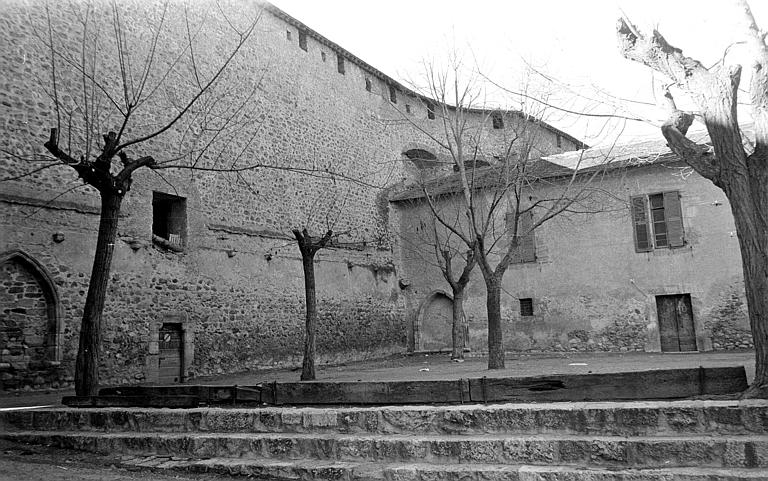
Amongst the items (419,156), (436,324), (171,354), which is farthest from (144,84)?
(419,156)

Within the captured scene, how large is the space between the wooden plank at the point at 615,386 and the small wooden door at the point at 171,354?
9652 mm

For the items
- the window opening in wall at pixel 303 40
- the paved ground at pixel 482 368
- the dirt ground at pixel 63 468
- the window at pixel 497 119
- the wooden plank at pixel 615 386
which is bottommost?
the paved ground at pixel 482 368

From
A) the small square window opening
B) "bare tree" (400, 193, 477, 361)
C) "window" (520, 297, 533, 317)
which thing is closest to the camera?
"bare tree" (400, 193, 477, 361)

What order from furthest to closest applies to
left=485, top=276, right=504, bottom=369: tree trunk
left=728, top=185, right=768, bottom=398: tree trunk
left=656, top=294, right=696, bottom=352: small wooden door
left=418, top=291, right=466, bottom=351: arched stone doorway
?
left=418, top=291, right=466, bottom=351: arched stone doorway → left=656, top=294, right=696, bottom=352: small wooden door → left=485, top=276, right=504, bottom=369: tree trunk → left=728, top=185, right=768, bottom=398: tree trunk

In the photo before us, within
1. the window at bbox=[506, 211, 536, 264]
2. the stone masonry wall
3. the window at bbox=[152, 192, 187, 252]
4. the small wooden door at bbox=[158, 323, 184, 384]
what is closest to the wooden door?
the stone masonry wall

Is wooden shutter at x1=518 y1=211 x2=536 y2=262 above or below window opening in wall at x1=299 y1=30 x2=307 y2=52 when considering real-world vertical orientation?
below

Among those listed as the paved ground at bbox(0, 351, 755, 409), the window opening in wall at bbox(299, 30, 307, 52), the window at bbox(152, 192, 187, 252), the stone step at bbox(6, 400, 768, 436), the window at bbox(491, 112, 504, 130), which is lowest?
the paved ground at bbox(0, 351, 755, 409)

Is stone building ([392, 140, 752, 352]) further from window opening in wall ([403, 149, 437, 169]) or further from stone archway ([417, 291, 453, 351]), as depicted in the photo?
window opening in wall ([403, 149, 437, 169])

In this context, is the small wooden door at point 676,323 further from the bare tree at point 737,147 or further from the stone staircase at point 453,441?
the stone staircase at point 453,441

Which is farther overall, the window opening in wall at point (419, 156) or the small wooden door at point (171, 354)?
the window opening in wall at point (419, 156)

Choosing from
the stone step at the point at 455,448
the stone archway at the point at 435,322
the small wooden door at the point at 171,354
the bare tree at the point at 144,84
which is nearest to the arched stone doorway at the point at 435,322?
the stone archway at the point at 435,322

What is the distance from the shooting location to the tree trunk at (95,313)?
7.11 metres

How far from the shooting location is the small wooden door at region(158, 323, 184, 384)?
1304 cm

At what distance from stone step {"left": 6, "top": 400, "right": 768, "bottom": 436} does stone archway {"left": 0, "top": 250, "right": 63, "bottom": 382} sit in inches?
187
